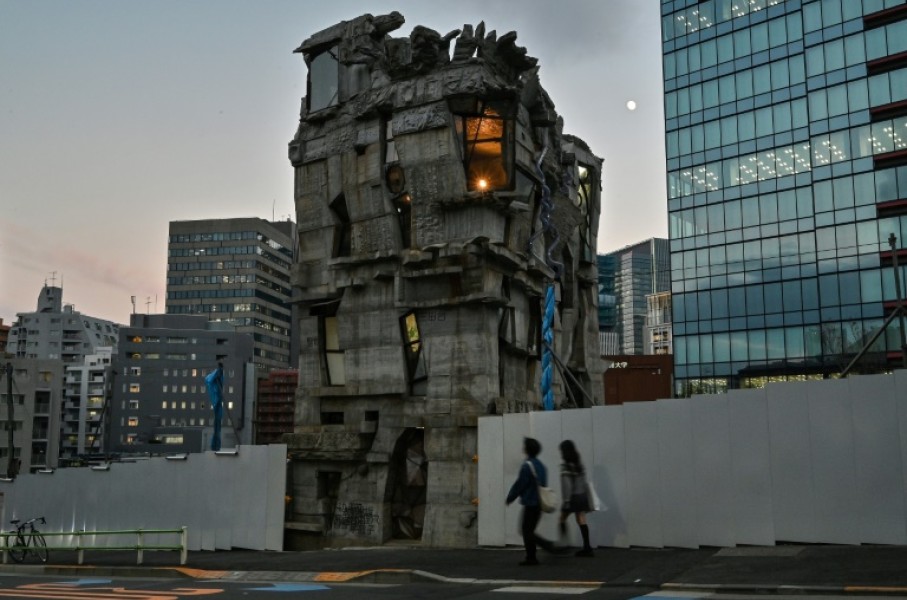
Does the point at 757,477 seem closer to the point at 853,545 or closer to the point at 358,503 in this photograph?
the point at 853,545

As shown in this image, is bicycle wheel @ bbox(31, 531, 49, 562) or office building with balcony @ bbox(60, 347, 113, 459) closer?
bicycle wheel @ bbox(31, 531, 49, 562)

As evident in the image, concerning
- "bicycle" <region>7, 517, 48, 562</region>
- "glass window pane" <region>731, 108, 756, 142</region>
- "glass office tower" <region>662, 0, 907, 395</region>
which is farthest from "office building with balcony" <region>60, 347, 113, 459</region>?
"bicycle" <region>7, 517, 48, 562</region>

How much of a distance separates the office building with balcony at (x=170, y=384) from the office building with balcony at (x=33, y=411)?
928 inches

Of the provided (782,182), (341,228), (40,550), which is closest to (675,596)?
(341,228)

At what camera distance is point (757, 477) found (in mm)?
16125

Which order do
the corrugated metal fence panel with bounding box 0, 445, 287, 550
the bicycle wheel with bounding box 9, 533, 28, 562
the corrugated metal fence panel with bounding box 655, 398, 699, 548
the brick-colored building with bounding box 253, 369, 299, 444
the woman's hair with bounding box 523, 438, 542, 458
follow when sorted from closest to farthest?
the woman's hair with bounding box 523, 438, 542, 458 < the corrugated metal fence panel with bounding box 655, 398, 699, 548 < the corrugated metal fence panel with bounding box 0, 445, 287, 550 < the bicycle wheel with bounding box 9, 533, 28, 562 < the brick-colored building with bounding box 253, 369, 299, 444

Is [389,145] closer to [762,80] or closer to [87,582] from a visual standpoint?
[87,582]

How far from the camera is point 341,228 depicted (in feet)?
103

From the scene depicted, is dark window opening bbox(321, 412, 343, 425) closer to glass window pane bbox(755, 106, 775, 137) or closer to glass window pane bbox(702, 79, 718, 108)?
glass window pane bbox(755, 106, 775, 137)

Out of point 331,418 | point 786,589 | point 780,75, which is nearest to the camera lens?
point 786,589

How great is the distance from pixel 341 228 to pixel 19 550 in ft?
50.2

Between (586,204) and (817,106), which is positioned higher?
(817,106)

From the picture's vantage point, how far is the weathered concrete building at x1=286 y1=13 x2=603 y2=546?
88.1ft

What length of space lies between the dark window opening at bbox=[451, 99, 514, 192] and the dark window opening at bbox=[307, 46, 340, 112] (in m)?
5.99
